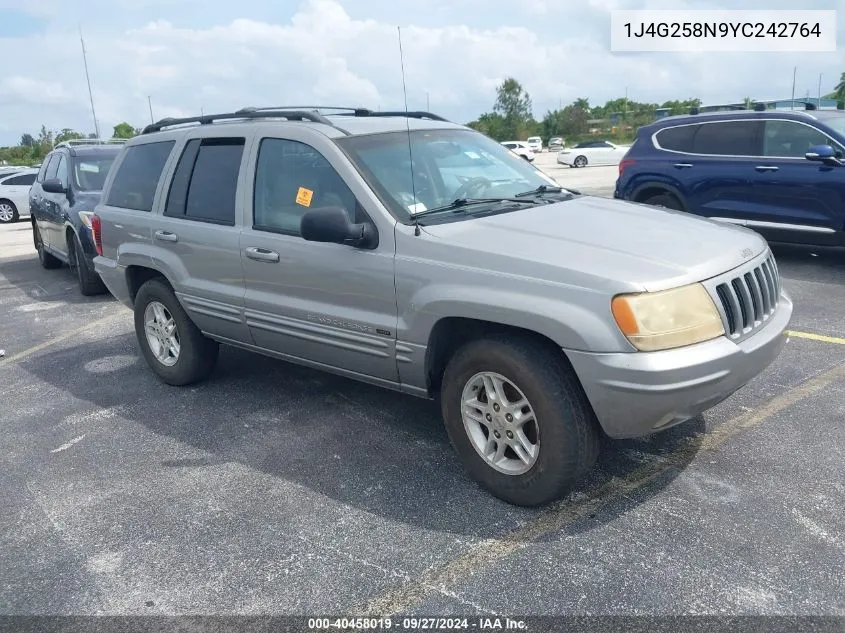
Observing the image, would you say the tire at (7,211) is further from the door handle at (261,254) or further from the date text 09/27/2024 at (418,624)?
the date text 09/27/2024 at (418,624)

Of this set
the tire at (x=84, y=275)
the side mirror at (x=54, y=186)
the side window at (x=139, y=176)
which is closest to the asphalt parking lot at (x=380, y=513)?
the side window at (x=139, y=176)

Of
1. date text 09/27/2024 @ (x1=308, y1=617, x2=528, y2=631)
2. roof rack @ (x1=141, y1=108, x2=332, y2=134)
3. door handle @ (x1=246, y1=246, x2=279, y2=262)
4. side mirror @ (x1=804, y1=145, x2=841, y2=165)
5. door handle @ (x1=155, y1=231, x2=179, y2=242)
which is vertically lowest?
date text 09/27/2024 @ (x1=308, y1=617, x2=528, y2=631)

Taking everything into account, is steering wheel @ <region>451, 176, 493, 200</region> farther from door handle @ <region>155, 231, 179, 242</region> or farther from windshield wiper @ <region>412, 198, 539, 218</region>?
door handle @ <region>155, 231, 179, 242</region>

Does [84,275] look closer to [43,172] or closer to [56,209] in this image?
[56,209]

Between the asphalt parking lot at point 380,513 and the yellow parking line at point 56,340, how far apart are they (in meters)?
1.35

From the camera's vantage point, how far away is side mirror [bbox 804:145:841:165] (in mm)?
7852

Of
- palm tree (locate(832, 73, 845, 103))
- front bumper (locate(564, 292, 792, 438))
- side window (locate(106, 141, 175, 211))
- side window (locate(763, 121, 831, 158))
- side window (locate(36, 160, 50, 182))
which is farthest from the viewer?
palm tree (locate(832, 73, 845, 103))

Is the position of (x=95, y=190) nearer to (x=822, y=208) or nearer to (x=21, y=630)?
(x=21, y=630)

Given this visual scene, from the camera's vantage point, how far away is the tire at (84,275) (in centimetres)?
884

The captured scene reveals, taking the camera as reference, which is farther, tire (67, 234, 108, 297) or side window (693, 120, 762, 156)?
tire (67, 234, 108, 297)

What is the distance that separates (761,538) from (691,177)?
21.7 ft

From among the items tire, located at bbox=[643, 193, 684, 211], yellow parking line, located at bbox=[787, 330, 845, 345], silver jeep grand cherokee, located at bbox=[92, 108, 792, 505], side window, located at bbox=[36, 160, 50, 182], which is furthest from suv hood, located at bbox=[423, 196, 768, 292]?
side window, located at bbox=[36, 160, 50, 182]

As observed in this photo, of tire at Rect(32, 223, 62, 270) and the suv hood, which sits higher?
the suv hood

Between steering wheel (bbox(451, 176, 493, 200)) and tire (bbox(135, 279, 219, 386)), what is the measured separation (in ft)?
7.16
